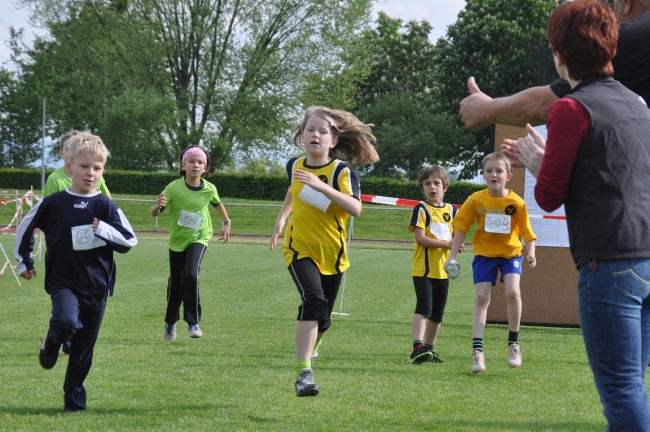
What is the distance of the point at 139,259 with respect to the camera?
2075 centimetres

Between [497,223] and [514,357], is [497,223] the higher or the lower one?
the higher one

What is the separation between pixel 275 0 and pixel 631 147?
4402 cm

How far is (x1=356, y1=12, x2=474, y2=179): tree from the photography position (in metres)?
54.0

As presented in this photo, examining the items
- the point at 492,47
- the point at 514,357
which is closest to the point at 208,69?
the point at 492,47

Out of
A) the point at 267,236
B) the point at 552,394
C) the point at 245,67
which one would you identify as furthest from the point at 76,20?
the point at 552,394

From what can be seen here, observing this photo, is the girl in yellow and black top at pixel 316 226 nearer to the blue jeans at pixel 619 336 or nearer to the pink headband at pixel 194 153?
the blue jeans at pixel 619 336

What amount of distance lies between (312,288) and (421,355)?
7.55 feet

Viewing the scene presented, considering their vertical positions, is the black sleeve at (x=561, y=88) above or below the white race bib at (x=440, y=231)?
above

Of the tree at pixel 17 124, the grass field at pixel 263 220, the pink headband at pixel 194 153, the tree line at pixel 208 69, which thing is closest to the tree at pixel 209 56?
the tree line at pixel 208 69

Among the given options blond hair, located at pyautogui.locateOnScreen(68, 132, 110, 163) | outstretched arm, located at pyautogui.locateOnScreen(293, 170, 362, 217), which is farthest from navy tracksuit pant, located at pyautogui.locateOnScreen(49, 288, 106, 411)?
outstretched arm, located at pyautogui.locateOnScreen(293, 170, 362, 217)

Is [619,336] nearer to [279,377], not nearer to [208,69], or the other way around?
[279,377]

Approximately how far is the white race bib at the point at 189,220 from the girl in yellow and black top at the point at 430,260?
7.63 ft

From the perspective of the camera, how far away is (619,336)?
122 inches

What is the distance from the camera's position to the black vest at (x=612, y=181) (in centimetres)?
313
